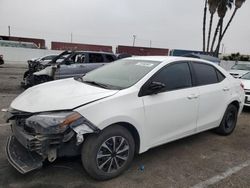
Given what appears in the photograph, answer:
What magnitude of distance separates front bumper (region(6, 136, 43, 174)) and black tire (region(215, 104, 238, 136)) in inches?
139

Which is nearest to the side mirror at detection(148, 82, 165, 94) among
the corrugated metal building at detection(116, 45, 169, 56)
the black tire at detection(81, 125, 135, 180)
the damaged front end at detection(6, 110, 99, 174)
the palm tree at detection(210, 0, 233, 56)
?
the black tire at detection(81, 125, 135, 180)

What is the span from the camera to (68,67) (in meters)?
9.14

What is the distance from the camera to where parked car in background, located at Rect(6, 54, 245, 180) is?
9.14 ft

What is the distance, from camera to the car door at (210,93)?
13.8 feet

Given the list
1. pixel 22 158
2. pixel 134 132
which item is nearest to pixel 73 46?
pixel 134 132

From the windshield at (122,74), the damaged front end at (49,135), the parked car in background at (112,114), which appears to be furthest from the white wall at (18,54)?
the damaged front end at (49,135)

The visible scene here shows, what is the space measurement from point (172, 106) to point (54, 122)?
174 centimetres

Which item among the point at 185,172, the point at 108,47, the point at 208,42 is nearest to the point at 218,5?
the point at 208,42

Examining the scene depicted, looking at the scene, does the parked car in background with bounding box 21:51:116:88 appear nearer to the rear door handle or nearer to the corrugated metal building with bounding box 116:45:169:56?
the rear door handle

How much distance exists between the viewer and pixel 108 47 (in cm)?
3547

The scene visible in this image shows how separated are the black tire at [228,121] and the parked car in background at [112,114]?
2.14ft

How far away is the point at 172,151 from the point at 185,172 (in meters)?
0.73

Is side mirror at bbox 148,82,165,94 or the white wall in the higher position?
side mirror at bbox 148,82,165,94

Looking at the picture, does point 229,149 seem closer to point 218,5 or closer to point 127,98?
point 127,98
